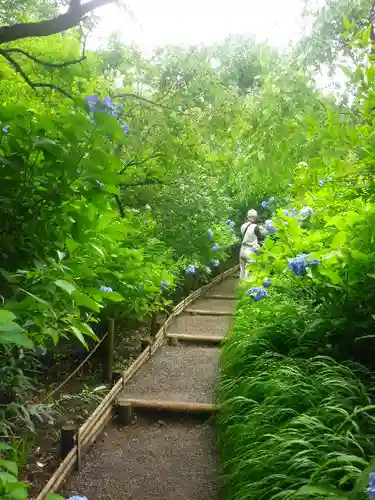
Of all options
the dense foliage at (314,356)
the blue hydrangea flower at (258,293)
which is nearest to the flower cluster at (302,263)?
the dense foliage at (314,356)

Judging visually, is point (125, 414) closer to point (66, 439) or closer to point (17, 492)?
point (66, 439)

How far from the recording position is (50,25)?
2180 millimetres

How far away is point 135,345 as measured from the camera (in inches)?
239

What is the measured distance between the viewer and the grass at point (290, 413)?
2316mm

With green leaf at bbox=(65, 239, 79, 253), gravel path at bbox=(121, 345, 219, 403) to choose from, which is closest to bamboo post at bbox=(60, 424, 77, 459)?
gravel path at bbox=(121, 345, 219, 403)

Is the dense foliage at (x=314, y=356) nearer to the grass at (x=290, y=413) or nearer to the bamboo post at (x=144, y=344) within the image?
the grass at (x=290, y=413)

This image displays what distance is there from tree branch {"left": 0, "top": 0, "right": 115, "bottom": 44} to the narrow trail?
2.46 meters

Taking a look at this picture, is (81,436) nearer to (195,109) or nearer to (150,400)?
(150,400)

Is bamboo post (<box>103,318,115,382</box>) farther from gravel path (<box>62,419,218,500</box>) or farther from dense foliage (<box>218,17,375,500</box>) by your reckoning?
dense foliage (<box>218,17,375,500</box>)

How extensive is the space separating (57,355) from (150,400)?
1.05m

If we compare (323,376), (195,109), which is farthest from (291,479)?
(195,109)

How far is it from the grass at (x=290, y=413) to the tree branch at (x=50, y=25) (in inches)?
77.9

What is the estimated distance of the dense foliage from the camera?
2395mm

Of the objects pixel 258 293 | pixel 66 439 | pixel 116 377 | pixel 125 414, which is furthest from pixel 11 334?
pixel 116 377
